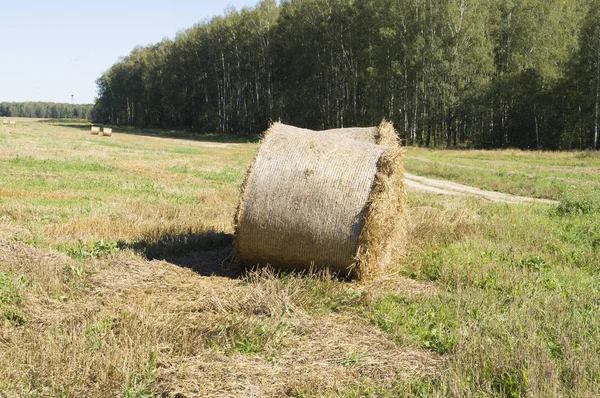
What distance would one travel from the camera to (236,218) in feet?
26.6

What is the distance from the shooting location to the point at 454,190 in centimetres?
2144

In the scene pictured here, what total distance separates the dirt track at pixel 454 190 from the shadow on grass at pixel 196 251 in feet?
36.1

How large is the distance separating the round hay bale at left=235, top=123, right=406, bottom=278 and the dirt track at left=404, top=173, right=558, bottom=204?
11033 mm

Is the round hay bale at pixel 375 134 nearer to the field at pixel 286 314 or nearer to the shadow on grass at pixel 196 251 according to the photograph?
the field at pixel 286 314

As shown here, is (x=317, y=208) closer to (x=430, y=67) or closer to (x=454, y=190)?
(x=454, y=190)

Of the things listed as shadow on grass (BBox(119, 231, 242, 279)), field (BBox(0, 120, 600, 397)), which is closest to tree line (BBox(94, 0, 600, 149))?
field (BBox(0, 120, 600, 397))

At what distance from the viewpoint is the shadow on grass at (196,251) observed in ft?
27.9

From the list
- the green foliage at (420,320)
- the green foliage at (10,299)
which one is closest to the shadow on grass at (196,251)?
the green foliage at (10,299)

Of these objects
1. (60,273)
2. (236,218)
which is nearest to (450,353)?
(236,218)

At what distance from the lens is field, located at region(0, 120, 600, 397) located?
4.64 m

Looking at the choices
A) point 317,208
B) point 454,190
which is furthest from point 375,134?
point 454,190

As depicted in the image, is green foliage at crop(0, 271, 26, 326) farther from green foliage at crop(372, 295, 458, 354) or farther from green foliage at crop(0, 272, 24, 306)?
green foliage at crop(372, 295, 458, 354)

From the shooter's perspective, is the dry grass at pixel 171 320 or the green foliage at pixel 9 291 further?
the green foliage at pixel 9 291

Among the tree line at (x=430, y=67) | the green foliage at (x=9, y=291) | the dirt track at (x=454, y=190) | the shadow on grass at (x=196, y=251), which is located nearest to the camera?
the green foliage at (x=9, y=291)
